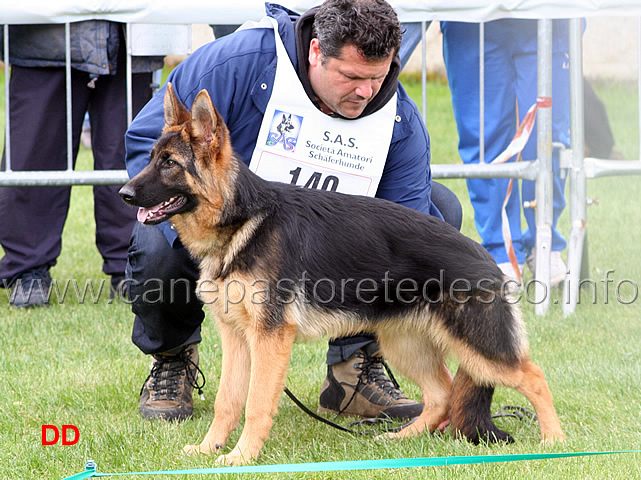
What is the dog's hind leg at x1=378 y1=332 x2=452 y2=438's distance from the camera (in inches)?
140

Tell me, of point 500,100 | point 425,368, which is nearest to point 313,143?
point 425,368

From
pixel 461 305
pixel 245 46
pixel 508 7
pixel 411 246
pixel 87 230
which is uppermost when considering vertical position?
pixel 508 7

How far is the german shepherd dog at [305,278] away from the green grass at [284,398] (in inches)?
8.8

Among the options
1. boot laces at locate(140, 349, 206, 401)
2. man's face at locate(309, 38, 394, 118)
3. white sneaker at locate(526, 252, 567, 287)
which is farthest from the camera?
white sneaker at locate(526, 252, 567, 287)

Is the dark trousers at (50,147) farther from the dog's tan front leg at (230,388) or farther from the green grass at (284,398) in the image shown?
the dog's tan front leg at (230,388)

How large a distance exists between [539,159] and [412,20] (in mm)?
1257

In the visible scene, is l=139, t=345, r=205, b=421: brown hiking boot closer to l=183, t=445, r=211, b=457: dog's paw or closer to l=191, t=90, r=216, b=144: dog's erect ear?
l=183, t=445, r=211, b=457: dog's paw

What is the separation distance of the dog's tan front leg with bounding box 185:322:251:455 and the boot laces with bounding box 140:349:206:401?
535 millimetres

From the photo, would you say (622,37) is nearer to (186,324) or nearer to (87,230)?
(186,324)

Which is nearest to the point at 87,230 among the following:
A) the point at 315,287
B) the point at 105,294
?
the point at 105,294

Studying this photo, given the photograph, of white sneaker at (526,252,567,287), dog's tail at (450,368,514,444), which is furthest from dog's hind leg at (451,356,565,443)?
white sneaker at (526,252,567,287)

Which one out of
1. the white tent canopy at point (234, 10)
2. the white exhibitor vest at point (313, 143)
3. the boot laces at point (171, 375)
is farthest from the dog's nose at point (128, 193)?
the white tent canopy at point (234, 10)

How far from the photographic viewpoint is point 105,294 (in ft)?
18.8

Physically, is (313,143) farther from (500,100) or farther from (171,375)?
(500,100)
